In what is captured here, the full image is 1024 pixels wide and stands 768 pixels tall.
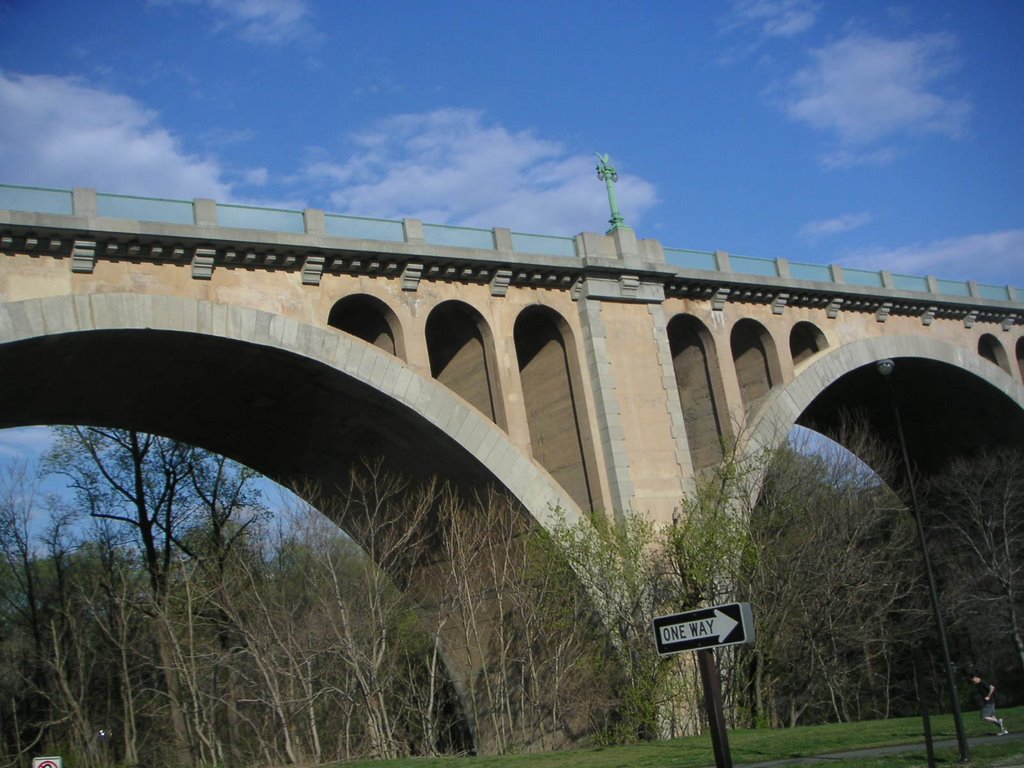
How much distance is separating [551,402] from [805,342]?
1154 centimetres

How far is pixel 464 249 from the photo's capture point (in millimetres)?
28391

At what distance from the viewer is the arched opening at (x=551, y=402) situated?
2984cm

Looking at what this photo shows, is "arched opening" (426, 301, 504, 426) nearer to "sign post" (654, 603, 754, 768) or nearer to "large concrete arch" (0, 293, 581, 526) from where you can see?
"large concrete arch" (0, 293, 581, 526)

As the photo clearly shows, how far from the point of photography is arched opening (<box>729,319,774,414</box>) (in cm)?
3562

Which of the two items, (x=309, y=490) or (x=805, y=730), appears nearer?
(x=805, y=730)

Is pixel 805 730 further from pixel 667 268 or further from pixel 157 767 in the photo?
pixel 157 767

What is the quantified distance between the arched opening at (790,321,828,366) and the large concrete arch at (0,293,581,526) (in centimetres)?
1320

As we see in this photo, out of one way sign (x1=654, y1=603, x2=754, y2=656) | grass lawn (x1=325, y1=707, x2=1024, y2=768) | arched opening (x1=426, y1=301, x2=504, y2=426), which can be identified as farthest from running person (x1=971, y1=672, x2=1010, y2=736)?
one way sign (x1=654, y1=603, x2=754, y2=656)

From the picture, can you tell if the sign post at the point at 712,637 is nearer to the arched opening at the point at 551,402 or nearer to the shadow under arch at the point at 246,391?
the shadow under arch at the point at 246,391

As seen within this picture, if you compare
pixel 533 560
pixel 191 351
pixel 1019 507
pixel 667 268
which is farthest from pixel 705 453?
pixel 1019 507

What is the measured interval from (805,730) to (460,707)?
14.0 m

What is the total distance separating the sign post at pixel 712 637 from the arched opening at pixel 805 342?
29.8m

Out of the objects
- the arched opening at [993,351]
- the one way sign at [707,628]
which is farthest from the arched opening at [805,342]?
the one way sign at [707,628]

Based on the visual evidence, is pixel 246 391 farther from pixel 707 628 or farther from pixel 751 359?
pixel 707 628
